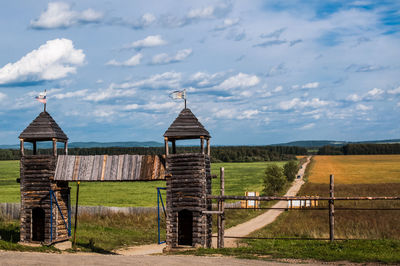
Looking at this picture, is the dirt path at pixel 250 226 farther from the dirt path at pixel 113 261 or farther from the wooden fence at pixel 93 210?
the dirt path at pixel 113 261

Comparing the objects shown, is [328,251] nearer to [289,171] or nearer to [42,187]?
[42,187]

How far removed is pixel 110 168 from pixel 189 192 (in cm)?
383

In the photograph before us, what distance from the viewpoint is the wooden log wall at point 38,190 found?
75.2ft

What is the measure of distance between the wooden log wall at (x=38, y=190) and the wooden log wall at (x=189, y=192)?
565 centimetres

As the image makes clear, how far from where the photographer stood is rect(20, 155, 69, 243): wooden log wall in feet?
75.2

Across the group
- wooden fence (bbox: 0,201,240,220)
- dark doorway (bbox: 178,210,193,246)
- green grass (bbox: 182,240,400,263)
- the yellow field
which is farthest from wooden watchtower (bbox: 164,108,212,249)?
the yellow field

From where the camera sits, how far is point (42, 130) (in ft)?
76.6

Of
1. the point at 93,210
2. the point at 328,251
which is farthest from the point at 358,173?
the point at 328,251

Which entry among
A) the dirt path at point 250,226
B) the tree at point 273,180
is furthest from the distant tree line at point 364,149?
the dirt path at point 250,226

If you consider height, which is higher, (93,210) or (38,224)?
(38,224)

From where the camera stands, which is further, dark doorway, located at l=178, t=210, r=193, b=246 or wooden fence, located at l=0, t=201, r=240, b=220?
wooden fence, located at l=0, t=201, r=240, b=220

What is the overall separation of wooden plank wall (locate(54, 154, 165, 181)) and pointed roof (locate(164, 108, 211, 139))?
4.37ft

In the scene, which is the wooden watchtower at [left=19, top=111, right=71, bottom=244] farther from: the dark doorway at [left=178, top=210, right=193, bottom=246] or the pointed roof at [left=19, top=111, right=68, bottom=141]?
the dark doorway at [left=178, top=210, right=193, bottom=246]

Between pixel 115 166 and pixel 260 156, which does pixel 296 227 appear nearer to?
pixel 115 166
